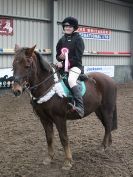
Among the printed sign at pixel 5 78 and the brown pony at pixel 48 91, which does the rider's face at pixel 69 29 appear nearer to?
the brown pony at pixel 48 91

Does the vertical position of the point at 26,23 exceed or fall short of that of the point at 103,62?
it exceeds it

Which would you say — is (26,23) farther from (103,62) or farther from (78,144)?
(78,144)

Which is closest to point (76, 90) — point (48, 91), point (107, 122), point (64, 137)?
point (48, 91)

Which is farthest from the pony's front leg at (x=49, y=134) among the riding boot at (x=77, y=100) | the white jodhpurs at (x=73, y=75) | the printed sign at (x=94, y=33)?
the printed sign at (x=94, y=33)

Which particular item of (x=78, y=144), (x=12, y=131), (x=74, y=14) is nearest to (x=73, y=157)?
(x=78, y=144)

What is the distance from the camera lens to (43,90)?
16.9 feet

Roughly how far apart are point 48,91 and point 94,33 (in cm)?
1218

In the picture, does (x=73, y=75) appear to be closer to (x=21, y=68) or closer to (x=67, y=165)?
(x=21, y=68)

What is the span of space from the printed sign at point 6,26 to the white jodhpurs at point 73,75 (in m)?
7.41

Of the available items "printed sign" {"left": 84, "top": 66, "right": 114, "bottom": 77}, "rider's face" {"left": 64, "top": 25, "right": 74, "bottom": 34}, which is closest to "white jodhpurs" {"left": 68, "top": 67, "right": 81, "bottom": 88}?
"rider's face" {"left": 64, "top": 25, "right": 74, "bottom": 34}

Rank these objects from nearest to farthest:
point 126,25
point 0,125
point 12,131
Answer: point 12,131
point 0,125
point 126,25

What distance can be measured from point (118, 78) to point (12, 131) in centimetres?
1163

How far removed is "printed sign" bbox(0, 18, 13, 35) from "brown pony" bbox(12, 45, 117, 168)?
684 centimetres

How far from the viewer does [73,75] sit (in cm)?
541
